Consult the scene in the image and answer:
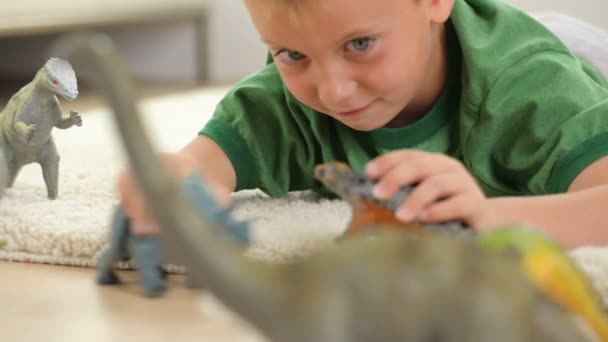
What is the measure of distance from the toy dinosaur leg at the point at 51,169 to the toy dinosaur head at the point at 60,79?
94mm

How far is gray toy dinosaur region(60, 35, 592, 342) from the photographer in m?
0.40

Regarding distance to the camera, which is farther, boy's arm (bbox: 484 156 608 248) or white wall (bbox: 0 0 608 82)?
white wall (bbox: 0 0 608 82)

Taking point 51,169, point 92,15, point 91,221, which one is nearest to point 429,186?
point 91,221

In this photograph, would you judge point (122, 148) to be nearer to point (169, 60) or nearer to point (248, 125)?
point (248, 125)

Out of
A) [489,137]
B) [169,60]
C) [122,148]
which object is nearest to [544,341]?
[122,148]

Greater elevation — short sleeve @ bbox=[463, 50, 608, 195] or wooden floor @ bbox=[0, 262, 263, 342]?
wooden floor @ bbox=[0, 262, 263, 342]

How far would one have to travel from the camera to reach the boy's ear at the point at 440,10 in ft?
3.24

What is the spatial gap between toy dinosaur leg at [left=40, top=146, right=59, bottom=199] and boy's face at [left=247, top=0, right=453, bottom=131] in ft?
1.00

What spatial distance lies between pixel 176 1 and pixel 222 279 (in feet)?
8.91

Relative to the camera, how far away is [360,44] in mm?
878

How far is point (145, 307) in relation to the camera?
765 mm

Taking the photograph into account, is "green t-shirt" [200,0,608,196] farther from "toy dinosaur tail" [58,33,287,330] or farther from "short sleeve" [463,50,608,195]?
"toy dinosaur tail" [58,33,287,330]

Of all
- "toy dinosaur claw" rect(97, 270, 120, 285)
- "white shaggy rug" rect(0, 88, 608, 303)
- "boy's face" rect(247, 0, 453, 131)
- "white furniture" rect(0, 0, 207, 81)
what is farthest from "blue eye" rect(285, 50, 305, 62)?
"white furniture" rect(0, 0, 207, 81)

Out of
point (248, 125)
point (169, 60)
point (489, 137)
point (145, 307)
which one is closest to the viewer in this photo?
point (145, 307)
